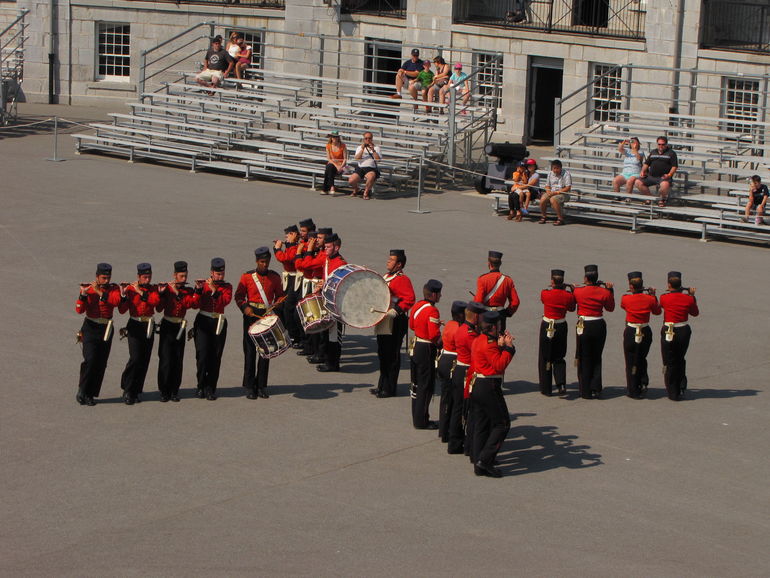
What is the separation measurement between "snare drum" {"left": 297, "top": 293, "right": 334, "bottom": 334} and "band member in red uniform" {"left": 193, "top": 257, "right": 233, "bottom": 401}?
2.71 feet

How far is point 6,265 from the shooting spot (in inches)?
718

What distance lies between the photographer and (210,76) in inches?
1217

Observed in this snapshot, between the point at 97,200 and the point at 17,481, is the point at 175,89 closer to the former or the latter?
the point at 97,200

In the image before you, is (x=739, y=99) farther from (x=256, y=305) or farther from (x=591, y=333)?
(x=256, y=305)

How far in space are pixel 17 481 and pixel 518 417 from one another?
5031 millimetres

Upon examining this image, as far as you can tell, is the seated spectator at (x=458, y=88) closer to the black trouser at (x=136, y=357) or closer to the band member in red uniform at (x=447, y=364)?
the black trouser at (x=136, y=357)

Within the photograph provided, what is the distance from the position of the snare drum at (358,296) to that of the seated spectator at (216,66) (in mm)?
18915

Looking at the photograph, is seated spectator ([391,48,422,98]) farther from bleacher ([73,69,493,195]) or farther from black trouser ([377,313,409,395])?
black trouser ([377,313,409,395])

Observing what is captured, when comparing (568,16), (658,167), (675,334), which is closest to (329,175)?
(658,167)

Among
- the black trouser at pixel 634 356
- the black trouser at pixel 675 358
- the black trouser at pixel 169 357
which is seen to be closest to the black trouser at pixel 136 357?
the black trouser at pixel 169 357

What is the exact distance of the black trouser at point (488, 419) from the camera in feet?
36.3

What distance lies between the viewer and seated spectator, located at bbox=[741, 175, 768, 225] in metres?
22.1

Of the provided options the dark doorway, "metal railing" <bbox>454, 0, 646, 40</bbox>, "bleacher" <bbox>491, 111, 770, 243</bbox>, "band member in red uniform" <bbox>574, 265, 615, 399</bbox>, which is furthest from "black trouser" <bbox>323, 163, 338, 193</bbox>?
"band member in red uniform" <bbox>574, 265, 615, 399</bbox>

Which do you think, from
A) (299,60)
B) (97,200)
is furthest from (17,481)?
(299,60)
